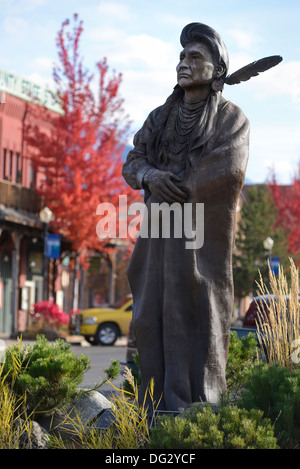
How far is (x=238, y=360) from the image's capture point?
722 centimetres

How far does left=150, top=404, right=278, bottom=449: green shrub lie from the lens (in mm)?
4207

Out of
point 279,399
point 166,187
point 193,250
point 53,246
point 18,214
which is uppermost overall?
point 18,214

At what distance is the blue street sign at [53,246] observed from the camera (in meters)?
28.7

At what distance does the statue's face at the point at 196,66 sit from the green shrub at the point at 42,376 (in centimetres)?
206

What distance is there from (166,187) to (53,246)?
2379cm

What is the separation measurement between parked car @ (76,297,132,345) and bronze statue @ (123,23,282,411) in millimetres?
21159

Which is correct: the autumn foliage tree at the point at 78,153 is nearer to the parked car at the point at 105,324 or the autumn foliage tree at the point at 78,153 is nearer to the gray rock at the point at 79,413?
the parked car at the point at 105,324

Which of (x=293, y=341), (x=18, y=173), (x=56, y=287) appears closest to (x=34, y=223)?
(x=18, y=173)

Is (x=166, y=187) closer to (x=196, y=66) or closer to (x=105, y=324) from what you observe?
(x=196, y=66)

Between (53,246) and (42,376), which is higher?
(53,246)

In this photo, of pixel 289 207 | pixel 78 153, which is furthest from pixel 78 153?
pixel 289 207

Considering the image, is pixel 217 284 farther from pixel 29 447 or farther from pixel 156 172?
pixel 29 447

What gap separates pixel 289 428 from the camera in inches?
185

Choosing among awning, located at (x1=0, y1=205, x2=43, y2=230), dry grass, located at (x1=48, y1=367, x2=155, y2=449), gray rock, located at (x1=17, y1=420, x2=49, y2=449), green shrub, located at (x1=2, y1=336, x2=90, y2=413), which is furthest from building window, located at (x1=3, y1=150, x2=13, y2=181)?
dry grass, located at (x1=48, y1=367, x2=155, y2=449)
